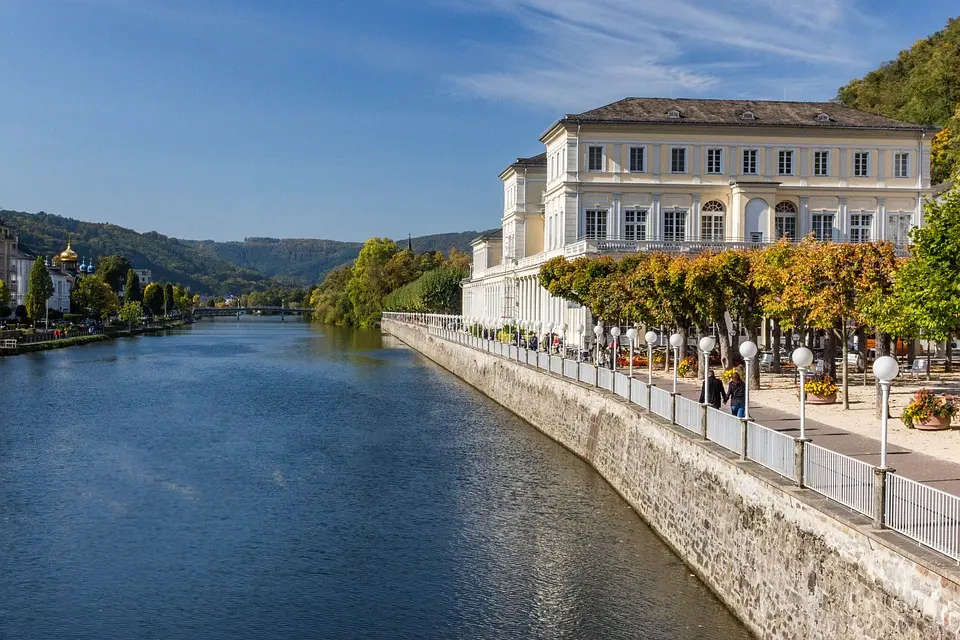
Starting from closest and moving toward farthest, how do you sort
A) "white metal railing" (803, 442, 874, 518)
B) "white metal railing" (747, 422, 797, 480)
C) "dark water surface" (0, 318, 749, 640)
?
"white metal railing" (803, 442, 874, 518) → "white metal railing" (747, 422, 797, 480) → "dark water surface" (0, 318, 749, 640)

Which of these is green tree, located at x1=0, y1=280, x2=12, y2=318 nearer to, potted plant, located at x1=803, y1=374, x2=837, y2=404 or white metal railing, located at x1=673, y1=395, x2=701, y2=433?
potted plant, located at x1=803, y1=374, x2=837, y2=404

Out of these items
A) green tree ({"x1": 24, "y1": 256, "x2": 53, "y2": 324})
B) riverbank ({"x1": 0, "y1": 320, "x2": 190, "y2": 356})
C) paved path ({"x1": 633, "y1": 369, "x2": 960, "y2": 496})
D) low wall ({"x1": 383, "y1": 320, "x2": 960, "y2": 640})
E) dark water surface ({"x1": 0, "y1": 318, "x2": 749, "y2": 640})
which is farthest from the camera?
green tree ({"x1": 24, "y1": 256, "x2": 53, "y2": 324})

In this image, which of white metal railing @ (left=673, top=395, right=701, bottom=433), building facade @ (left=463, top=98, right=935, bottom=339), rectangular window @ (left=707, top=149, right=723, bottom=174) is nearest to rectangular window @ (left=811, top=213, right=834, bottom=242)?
building facade @ (left=463, top=98, right=935, bottom=339)

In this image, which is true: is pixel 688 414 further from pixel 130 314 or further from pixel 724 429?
pixel 130 314

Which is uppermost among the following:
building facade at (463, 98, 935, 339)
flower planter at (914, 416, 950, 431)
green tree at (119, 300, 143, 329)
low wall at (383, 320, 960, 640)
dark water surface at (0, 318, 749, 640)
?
building facade at (463, 98, 935, 339)

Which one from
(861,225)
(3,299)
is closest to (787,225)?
(861,225)

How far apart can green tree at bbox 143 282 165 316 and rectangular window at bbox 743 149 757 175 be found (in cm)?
12195

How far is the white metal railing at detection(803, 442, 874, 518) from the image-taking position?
39.6 ft

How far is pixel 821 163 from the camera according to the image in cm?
5875

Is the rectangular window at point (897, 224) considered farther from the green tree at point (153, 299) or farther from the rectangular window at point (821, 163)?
the green tree at point (153, 299)

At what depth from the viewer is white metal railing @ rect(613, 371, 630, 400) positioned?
25.0 m

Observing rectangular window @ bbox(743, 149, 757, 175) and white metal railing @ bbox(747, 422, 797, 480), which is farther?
rectangular window @ bbox(743, 149, 757, 175)

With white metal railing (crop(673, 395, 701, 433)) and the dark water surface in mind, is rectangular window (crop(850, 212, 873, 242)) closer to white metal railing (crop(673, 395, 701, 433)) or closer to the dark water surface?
the dark water surface

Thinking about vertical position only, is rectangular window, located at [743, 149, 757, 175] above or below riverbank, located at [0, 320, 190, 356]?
above
